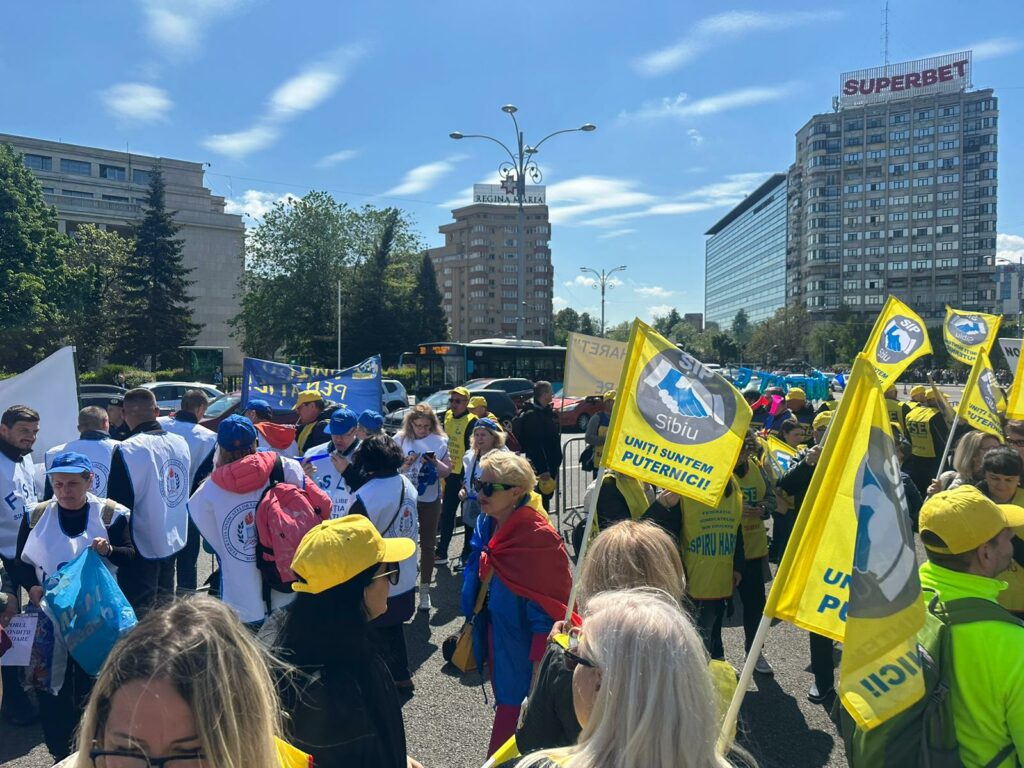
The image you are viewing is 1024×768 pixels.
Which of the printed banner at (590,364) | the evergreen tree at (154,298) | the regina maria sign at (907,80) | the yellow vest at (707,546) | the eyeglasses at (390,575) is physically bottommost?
the yellow vest at (707,546)

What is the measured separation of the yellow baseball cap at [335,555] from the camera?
7.66 ft

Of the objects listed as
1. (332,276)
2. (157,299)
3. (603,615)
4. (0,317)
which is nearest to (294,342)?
(332,276)

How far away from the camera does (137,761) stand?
1380 mm

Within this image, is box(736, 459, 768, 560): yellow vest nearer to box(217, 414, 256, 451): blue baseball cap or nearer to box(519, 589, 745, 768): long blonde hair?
box(217, 414, 256, 451): blue baseball cap

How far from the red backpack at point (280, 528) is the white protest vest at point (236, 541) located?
0.16 ft

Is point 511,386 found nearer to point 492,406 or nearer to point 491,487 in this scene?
point 492,406

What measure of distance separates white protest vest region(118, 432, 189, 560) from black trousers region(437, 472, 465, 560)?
3440 millimetres

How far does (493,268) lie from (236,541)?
122 m

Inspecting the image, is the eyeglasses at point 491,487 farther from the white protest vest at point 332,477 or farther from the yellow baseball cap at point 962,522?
the yellow baseball cap at point 962,522

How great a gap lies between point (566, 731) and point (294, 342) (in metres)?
52.3

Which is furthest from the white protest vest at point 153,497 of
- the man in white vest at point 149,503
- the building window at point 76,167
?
the building window at point 76,167

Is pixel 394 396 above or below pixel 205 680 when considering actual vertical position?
below

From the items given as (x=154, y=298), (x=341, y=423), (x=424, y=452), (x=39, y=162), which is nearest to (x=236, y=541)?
(x=341, y=423)

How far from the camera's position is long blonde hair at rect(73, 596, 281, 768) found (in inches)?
56.0
